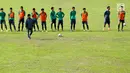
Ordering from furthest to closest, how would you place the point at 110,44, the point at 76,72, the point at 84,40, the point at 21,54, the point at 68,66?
the point at 84,40, the point at 110,44, the point at 21,54, the point at 68,66, the point at 76,72

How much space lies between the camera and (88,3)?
52.6 metres

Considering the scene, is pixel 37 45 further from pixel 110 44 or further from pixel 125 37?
pixel 125 37

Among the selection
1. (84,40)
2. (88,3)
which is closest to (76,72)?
(84,40)

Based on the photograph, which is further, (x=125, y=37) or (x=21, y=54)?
(x=125, y=37)

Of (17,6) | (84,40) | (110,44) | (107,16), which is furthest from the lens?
(17,6)

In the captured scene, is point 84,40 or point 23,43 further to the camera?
point 84,40

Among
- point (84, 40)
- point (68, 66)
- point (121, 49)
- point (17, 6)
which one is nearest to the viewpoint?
point (68, 66)

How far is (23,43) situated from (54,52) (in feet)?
13.6

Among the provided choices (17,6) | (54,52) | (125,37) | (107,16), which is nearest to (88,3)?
(17,6)

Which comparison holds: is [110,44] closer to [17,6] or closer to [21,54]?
[21,54]

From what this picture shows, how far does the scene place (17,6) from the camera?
52.4 metres

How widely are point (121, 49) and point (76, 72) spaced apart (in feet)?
23.1

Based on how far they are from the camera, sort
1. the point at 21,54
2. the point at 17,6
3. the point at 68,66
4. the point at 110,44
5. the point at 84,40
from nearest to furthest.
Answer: the point at 68,66 → the point at 21,54 → the point at 110,44 → the point at 84,40 → the point at 17,6

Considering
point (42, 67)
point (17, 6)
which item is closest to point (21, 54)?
point (42, 67)
